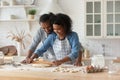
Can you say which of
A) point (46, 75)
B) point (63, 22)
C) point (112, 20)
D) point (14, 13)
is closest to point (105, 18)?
point (112, 20)

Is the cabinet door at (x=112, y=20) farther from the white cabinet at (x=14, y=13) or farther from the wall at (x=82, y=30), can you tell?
the white cabinet at (x=14, y=13)

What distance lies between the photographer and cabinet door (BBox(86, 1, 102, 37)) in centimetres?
463

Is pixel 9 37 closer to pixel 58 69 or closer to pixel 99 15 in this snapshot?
pixel 99 15

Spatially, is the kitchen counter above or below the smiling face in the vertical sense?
below

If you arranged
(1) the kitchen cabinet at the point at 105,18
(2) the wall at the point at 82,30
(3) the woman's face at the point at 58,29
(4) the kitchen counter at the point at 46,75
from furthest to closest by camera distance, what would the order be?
(2) the wall at the point at 82,30 → (1) the kitchen cabinet at the point at 105,18 → (3) the woman's face at the point at 58,29 → (4) the kitchen counter at the point at 46,75

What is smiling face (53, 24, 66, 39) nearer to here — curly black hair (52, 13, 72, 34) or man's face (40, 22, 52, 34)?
curly black hair (52, 13, 72, 34)

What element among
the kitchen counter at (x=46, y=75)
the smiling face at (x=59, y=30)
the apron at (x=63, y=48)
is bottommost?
the kitchen counter at (x=46, y=75)

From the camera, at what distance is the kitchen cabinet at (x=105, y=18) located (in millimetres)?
4590

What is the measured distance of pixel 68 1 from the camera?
5.00m

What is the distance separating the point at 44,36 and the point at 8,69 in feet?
3.10

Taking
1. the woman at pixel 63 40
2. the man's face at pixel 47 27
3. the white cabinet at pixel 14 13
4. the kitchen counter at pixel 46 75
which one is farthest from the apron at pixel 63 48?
the white cabinet at pixel 14 13

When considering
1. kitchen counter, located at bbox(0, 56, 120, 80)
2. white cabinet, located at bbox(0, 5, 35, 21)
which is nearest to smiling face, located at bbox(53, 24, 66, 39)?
kitchen counter, located at bbox(0, 56, 120, 80)

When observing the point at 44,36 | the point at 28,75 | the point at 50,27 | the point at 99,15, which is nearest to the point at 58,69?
the point at 28,75

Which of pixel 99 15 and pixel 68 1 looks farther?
pixel 68 1
